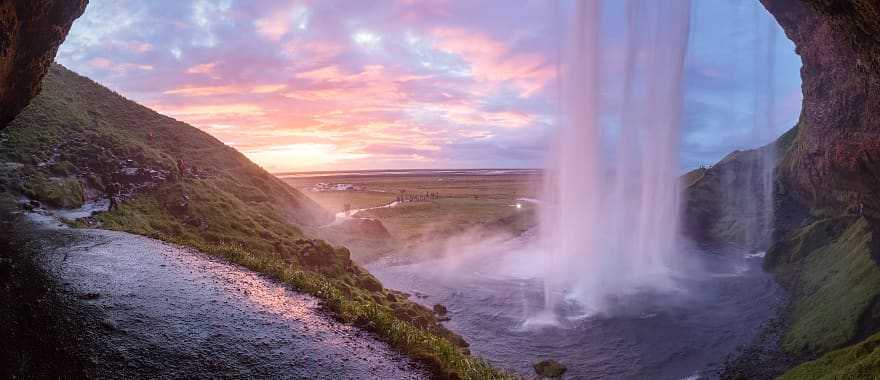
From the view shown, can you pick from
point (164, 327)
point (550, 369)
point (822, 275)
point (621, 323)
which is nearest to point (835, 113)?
point (822, 275)

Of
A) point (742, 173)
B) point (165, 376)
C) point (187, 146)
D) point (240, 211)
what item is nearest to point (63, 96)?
point (187, 146)

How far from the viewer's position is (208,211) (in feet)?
136

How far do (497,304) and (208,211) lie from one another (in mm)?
29191

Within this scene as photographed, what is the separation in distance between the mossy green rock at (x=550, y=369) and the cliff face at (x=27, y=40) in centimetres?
3311

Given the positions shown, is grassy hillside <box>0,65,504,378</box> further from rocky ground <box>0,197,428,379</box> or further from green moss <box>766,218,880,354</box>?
green moss <box>766,218,880,354</box>

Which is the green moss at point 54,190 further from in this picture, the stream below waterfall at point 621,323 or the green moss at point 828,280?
the green moss at point 828,280

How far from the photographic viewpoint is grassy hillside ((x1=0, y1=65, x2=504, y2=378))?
58.9 feet

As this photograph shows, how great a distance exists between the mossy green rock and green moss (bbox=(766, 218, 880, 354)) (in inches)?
566

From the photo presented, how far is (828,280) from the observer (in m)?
35.4

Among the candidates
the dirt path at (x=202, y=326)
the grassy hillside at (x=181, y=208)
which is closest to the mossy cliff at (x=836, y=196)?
the grassy hillside at (x=181, y=208)

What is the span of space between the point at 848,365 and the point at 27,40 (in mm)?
42223

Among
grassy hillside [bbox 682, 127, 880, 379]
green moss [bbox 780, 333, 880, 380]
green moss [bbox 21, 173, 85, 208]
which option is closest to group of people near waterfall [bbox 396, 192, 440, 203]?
grassy hillside [bbox 682, 127, 880, 379]

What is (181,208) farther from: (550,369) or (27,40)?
(550,369)

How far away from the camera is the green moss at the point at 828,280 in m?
26.7
